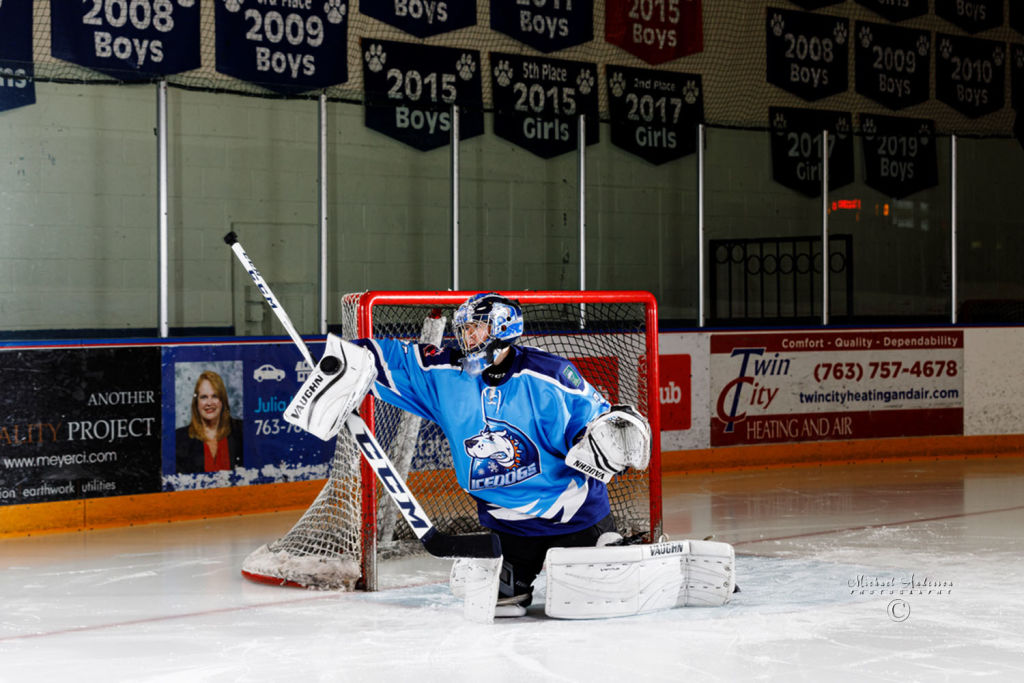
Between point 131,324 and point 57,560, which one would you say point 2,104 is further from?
point 57,560

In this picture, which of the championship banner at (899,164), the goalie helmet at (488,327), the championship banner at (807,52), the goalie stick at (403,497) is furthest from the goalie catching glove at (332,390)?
the championship banner at (807,52)

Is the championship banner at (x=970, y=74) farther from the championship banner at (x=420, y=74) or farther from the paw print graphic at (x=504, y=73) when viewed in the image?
the championship banner at (x=420, y=74)

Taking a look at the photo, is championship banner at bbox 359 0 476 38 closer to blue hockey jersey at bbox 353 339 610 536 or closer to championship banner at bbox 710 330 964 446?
championship banner at bbox 710 330 964 446

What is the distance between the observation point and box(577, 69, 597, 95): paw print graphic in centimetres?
1136

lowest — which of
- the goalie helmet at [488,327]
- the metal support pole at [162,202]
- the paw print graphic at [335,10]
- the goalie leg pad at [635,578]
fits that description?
the goalie leg pad at [635,578]

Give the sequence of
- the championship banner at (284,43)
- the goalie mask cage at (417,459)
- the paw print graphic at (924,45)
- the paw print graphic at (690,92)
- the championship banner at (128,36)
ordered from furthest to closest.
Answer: the paw print graphic at (924,45) < the paw print graphic at (690,92) < the championship banner at (284,43) < the championship banner at (128,36) < the goalie mask cage at (417,459)

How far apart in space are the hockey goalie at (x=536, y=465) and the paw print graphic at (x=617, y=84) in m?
7.18

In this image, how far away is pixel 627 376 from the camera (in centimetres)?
695

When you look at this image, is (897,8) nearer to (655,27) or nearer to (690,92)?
(690,92)

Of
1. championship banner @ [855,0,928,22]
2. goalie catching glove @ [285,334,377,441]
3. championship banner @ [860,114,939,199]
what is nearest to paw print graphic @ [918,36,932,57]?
championship banner @ [855,0,928,22]

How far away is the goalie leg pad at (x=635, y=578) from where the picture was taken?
4.51 metres

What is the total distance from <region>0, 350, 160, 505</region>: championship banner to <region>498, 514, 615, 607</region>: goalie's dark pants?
2908 millimetres

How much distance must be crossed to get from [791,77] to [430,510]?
7642 mm

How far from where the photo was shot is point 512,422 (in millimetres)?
4578
